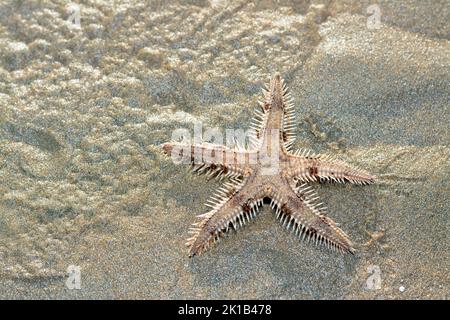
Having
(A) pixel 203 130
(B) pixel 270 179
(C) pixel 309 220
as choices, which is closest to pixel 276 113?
(B) pixel 270 179

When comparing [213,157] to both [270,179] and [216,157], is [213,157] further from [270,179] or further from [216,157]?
[270,179]

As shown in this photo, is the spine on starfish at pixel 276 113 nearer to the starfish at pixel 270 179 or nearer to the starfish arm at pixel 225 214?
the starfish at pixel 270 179

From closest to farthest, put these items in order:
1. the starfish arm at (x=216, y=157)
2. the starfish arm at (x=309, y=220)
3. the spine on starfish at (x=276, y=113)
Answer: the starfish arm at (x=309, y=220)
the starfish arm at (x=216, y=157)
the spine on starfish at (x=276, y=113)

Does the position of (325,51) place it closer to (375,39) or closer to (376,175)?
(375,39)

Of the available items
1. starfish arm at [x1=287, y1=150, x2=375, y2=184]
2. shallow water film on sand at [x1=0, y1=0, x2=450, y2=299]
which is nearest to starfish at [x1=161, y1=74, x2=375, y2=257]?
starfish arm at [x1=287, y1=150, x2=375, y2=184]

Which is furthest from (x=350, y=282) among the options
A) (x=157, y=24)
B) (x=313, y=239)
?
(x=157, y=24)

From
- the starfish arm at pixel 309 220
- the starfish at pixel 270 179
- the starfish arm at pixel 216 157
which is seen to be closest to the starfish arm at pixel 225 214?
the starfish at pixel 270 179

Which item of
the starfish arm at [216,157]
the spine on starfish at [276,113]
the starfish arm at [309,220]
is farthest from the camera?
the spine on starfish at [276,113]
